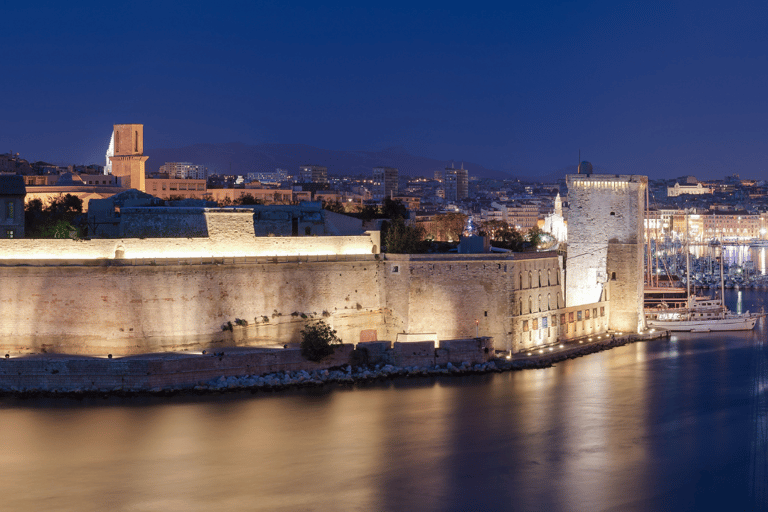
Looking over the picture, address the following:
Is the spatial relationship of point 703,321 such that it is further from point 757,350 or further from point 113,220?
point 113,220

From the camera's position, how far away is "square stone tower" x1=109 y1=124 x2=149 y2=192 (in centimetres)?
3962

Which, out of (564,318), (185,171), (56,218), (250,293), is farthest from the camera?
(185,171)

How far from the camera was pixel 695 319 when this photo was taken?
30.4 meters

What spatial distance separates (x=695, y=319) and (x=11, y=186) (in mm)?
Result: 19188

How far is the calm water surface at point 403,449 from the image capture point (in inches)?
564

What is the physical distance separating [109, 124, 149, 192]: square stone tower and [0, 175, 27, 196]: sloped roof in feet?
53.6

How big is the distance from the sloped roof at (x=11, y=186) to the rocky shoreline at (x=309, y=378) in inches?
247

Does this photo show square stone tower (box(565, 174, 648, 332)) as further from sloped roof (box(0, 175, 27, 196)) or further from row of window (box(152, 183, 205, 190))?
row of window (box(152, 183, 205, 190))

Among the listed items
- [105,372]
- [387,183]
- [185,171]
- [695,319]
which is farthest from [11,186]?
[387,183]

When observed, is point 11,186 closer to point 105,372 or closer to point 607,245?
point 105,372

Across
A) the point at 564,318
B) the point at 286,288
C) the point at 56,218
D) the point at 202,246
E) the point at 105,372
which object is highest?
the point at 56,218

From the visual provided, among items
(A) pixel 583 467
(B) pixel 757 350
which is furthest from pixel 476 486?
(B) pixel 757 350

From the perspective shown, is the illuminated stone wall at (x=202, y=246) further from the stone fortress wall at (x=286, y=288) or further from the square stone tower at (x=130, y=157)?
the square stone tower at (x=130, y=157)

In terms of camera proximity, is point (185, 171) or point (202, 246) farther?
point (185, 171)
